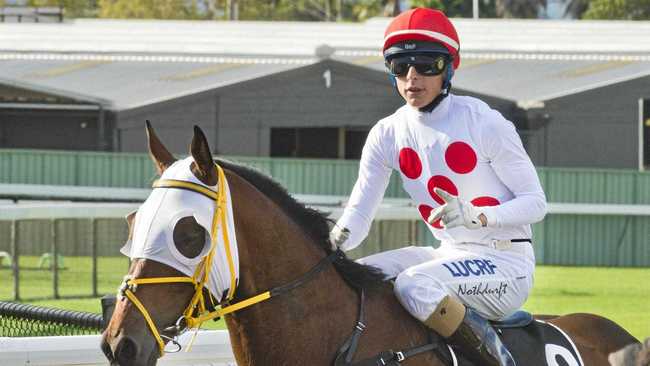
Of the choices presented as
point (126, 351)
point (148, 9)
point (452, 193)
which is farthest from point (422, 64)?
point (148, 9)

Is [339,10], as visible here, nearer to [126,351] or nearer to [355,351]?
[355,351]

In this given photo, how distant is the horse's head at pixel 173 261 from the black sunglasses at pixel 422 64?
973 millimetres

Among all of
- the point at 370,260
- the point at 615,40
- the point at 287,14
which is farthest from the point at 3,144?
the point at 287,14

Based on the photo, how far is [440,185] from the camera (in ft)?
17.3

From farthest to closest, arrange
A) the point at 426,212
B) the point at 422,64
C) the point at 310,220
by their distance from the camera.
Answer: the point at 426,212
the point at 422,64
the point at 310,220

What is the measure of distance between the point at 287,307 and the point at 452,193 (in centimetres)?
84

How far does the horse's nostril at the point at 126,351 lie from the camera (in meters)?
4.28

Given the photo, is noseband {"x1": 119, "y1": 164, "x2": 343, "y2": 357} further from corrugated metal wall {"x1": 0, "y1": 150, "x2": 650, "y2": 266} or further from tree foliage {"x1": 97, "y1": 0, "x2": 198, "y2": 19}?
tree foliage {"x1": 97, "y1": 0, "x2": 198, "y2": 19}

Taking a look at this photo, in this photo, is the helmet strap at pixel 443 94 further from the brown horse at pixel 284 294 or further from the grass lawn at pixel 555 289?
the grass lawn at pixel 555 289

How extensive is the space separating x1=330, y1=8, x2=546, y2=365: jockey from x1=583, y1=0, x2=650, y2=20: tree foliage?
4795cm

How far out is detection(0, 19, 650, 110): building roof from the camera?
27.1 metres

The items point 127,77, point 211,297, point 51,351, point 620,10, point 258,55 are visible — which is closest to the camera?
point 211,297

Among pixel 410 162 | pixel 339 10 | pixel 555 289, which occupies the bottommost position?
pixel 555 289

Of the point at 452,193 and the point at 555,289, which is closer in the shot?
the point at 452,193
